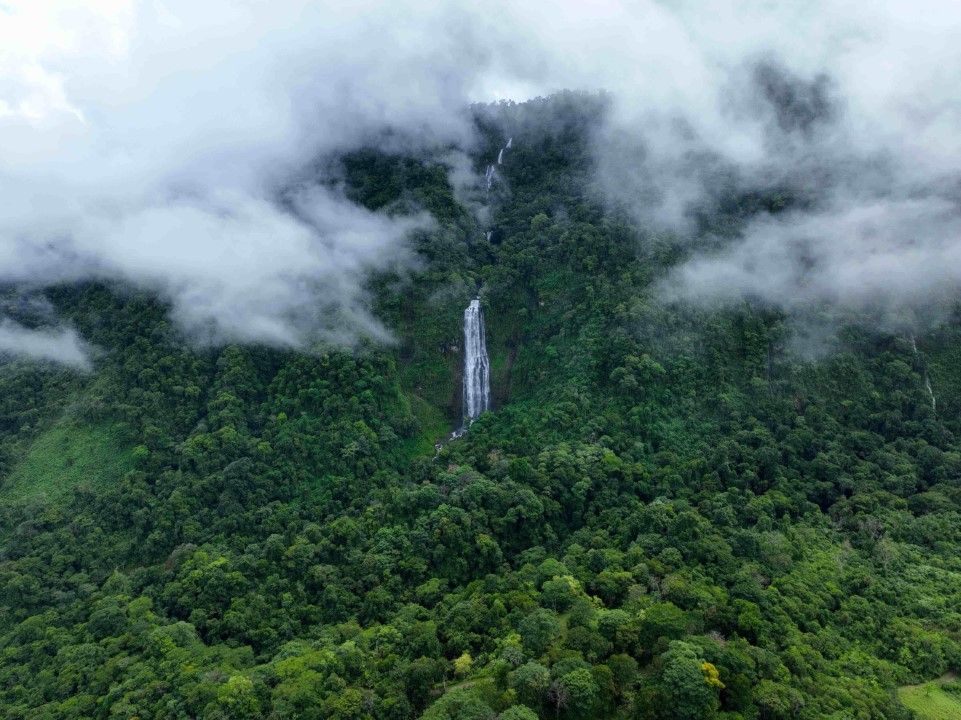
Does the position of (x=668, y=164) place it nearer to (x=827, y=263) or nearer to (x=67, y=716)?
(x=827, y=263)

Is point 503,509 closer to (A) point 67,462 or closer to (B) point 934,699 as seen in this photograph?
(B) point 934,699

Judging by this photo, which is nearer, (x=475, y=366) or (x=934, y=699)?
(x=934, y=699)

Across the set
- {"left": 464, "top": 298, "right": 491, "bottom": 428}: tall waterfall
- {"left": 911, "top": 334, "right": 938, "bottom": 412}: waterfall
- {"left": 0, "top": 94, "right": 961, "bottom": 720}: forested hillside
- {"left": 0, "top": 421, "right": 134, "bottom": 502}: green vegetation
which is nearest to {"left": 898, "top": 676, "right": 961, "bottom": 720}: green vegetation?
{"left": 0, "top": 94, "right": 961, "bottom": 720}: forested hillside

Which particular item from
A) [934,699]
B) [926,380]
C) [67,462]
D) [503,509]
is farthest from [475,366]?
[934,699]

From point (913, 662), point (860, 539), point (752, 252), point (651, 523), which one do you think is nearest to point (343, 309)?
point (651, 523)

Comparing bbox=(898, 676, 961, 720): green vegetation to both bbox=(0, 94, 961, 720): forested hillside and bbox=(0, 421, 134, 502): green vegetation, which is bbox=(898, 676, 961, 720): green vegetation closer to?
bbox=(0, 94, 961, 720): forested hillside
